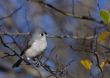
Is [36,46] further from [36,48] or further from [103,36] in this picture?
[103,36]

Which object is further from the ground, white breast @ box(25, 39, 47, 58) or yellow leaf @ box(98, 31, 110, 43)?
yellow leaf @ box(98, 31, 110, 43)

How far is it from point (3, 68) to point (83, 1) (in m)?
2.62

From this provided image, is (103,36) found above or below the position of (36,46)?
above

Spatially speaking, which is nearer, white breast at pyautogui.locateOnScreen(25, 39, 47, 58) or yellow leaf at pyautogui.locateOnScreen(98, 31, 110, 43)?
yellow leaf at pyautogui.locateOnScreen(98, 31, 110, 43)

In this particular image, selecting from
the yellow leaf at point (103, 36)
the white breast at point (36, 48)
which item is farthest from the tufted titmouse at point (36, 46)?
the yellow leaf at point (103, 36)

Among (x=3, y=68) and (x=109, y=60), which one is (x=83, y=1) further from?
(x=109, y=60)

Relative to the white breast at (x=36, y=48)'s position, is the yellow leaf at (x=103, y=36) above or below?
above

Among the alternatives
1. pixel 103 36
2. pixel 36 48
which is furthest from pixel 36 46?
pixel 103 36

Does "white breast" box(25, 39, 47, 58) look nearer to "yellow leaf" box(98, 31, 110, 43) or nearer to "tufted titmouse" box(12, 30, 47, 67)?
"tufted titmouse" box(12, 30, 47, 67)

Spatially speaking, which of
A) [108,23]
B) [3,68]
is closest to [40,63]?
[108,23]

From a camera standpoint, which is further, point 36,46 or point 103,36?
point 36,46

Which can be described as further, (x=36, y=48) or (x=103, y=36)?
(x=36, y=48)

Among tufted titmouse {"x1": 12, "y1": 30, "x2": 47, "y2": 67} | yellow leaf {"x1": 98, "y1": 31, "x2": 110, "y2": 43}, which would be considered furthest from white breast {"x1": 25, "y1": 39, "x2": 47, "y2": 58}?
yellow leaf {"x1": 98, "y1": 31, "x2": 110, "y2": 43}

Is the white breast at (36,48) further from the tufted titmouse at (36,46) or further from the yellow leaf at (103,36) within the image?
the yellow leaf at (103,36)
